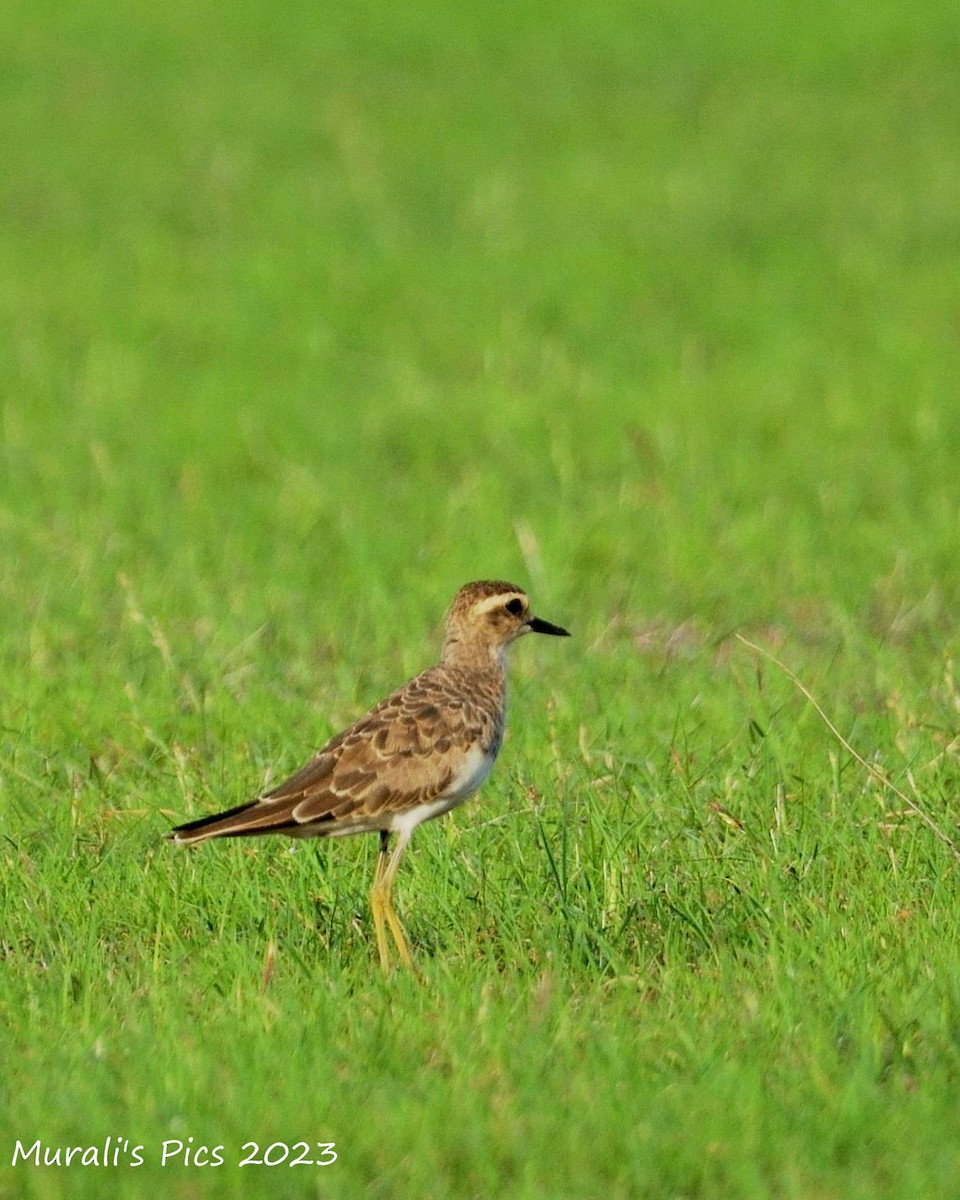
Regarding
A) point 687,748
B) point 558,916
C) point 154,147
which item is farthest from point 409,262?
point 558,916

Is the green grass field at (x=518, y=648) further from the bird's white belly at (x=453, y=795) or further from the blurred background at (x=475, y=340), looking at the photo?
the bird's white belly at (x=453, y=795)

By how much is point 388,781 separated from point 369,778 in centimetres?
6

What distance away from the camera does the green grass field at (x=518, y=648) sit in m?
4.99

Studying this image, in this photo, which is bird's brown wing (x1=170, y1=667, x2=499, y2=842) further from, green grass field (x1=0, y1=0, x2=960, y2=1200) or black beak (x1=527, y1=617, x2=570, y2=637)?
black beak (x1=527, y1=617, x2=570, y2=637)

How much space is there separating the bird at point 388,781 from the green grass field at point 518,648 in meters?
0.28

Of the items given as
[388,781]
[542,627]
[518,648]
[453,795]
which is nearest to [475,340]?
[518,648]

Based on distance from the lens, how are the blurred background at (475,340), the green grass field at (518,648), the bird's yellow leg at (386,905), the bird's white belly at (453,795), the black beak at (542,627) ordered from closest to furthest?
the green grass field at (518,648), the bird's yellow leg at (386,905), the bird's white belly at (453,795), the black beak at (542,627), the blurred background at (475,340)

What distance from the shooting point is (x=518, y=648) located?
31.7ft

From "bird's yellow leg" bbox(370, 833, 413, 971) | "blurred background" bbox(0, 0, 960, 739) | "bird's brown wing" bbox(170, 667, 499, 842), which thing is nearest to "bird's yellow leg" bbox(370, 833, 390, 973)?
"bird's yellow leg" bbox(370, 833, 413, 971)

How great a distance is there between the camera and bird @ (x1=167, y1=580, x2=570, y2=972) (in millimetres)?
6066

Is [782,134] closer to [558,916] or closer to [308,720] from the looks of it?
[308,720]

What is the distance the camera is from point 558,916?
6.17 m

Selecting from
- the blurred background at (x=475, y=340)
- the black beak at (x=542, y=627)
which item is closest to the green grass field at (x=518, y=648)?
the blurred background at (x=475, y=340)

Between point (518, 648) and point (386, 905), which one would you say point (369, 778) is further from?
point (518, 648)
